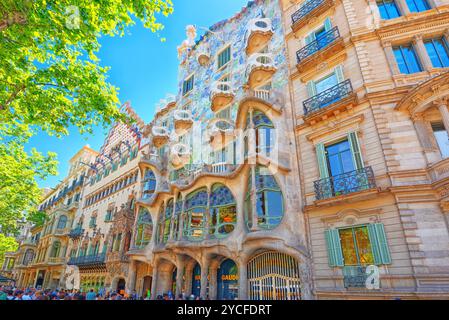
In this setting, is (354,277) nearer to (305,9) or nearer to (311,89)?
(311,89)

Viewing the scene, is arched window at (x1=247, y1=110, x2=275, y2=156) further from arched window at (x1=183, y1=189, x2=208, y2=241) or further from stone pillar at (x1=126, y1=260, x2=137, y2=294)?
stone pillar at (x1=126, y1=260, x2=137, y2=294)

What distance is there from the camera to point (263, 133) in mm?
13953

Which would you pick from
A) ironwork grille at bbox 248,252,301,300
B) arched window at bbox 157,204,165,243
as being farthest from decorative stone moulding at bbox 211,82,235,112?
ironwork grille at bbox 248,252,301,300

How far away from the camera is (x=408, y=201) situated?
28.8 feet

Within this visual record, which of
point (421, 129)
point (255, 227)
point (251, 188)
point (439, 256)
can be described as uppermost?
point (421, 129)

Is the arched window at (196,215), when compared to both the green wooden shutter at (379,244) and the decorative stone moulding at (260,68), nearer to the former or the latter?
the decorative stone moulding at (260,68)

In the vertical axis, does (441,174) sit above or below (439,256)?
above

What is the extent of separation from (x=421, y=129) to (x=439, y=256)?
15.4ft

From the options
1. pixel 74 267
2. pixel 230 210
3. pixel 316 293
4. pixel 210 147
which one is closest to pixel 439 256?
pixel 316 293

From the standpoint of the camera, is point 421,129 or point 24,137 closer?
point 421,129

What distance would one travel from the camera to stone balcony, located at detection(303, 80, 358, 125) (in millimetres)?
11133

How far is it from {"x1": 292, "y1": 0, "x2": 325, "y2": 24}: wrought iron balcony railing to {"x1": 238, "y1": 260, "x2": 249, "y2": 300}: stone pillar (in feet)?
48.5

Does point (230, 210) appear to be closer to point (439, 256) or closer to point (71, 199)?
point (439, 256)

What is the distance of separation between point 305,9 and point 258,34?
11.5 feet
